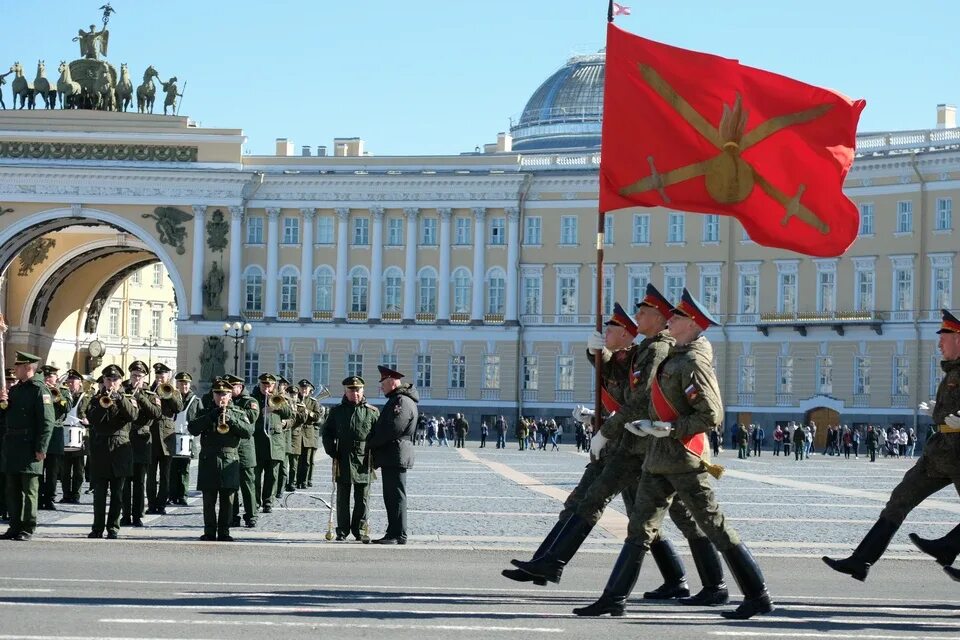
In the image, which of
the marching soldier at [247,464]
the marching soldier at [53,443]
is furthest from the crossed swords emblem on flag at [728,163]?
the marching soldier at [53,443]

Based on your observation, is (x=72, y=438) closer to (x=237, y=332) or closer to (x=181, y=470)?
(x=181, y=470)

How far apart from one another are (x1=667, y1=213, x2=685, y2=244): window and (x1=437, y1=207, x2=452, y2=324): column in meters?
9.16

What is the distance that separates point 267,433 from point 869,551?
11.0 meters

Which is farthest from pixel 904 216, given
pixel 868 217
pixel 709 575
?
pixel 709 575

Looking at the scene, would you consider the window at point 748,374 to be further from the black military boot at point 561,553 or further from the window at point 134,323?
the black military boot at point 561,553

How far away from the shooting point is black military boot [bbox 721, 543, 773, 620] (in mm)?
11594

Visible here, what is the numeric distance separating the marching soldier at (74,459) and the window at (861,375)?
1874 inches

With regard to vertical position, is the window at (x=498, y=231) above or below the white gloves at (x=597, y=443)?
above

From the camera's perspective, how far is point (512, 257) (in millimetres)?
74125

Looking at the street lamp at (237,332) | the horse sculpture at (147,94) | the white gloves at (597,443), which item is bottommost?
the white gloves at (597,443)

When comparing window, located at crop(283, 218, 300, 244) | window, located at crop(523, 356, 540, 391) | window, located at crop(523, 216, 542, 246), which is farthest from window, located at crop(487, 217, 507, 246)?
window, located at crop(283, 218, 300, 244)

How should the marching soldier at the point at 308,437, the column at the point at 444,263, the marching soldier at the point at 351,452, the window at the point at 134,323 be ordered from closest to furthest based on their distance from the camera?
the marching soldier at the point at 351,452 < the marching soldier at the point at 308,437 < the column at the point at 444,263 < the window at the point at 134,323

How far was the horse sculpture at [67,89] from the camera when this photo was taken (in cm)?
7550

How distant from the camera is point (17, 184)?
7431 cm
